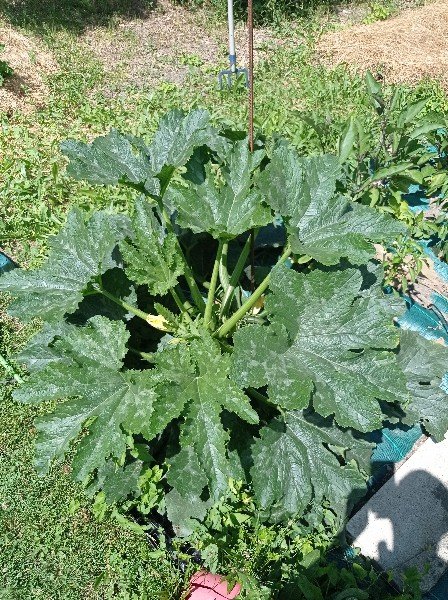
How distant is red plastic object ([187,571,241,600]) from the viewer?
240 centimetres

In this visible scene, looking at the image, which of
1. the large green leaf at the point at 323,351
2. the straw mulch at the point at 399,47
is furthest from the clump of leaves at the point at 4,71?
the large green leaf at the point at 323,351

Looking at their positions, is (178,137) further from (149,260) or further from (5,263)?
(5,263)

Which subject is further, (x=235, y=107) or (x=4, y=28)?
(x=4, y=28)

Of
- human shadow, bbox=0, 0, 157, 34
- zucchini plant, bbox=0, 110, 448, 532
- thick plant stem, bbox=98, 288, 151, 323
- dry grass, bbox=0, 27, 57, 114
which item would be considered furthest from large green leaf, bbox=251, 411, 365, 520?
human shadow, bbox=0, 0, 157, 34

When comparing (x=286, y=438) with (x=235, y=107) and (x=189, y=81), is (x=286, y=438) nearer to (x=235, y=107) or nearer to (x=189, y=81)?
(x=235, y=107)

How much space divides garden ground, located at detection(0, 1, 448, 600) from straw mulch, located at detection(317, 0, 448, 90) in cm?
5

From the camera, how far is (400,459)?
3.01m

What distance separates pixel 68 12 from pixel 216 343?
617cm

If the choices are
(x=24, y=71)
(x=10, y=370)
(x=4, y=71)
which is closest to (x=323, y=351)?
(x=10, y=370)

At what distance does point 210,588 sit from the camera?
7.99 ft

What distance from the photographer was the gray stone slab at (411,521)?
2.71 metres

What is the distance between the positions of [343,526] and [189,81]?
15.2 feet

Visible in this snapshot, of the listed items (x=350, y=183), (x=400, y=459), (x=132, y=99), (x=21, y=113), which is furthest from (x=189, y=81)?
(x=400, y=459)

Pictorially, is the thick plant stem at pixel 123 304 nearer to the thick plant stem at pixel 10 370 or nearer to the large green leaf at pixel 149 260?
→ the large green leaf at pixel 149 260
